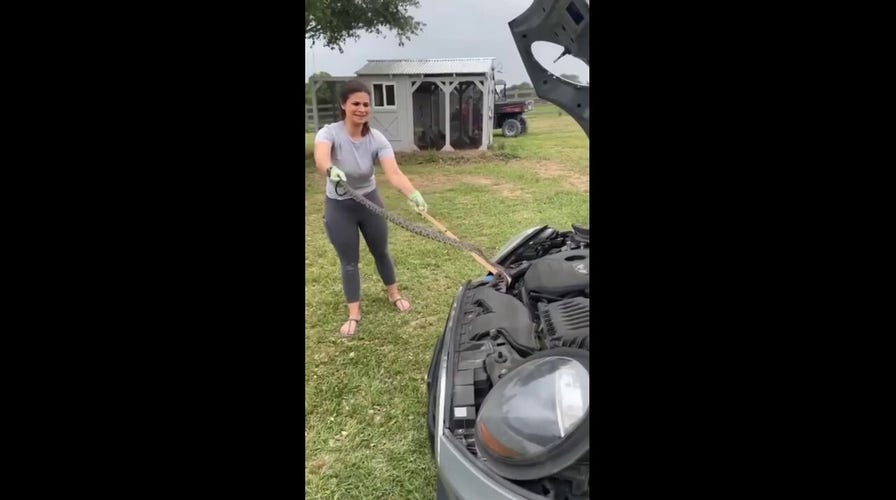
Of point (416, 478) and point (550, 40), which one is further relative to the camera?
point (416, 478)

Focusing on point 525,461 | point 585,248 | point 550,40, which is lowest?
point 525,461

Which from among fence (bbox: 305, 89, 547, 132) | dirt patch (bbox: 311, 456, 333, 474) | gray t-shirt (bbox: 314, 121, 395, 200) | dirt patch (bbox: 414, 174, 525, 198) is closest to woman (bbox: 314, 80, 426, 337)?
gray t-shirt (bbox: 314, 121, 395, 200)

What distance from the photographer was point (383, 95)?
Result: 3121 millimetres

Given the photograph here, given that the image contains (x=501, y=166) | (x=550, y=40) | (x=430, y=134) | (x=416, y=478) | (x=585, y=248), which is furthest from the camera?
(x=501, y=166)

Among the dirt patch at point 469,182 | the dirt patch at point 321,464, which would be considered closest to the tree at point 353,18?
the dirt patch at point 321,464

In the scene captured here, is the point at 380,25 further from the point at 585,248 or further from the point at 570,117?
the point at 585,248

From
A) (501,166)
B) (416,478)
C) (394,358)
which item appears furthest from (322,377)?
(501,166)

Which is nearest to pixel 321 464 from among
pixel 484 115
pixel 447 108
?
pixel 447 108

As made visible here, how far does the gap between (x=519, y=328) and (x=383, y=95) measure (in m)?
1.91

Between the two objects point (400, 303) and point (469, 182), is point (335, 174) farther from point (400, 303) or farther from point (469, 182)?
point (469, 182)

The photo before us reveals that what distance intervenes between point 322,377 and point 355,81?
1.41m

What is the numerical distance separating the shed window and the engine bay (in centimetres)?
115

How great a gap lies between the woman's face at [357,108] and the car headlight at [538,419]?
162cm
